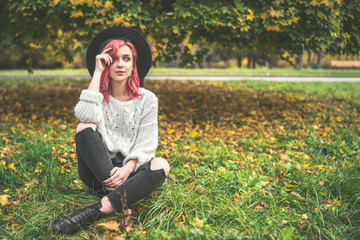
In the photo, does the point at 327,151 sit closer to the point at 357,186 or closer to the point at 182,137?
the point at 357,186

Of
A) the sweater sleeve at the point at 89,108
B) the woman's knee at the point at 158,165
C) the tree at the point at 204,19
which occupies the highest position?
the tree at the point at 204,19

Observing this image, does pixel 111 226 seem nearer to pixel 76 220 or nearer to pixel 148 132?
pixel 76 220

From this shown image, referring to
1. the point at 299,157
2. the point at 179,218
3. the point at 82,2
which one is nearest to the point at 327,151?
the point at 299,157

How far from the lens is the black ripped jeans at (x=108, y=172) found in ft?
6.42

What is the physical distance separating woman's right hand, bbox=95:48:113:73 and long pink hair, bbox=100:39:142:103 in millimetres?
35

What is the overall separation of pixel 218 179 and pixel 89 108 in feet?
4.33

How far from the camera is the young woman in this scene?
1952mm

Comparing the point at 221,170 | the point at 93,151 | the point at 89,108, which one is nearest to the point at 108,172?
the point at 93,151

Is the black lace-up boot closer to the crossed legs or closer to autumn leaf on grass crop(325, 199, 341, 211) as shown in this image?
the crossed legs

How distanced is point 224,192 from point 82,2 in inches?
119

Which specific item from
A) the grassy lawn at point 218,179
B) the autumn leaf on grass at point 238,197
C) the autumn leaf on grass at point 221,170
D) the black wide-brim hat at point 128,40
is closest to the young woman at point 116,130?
the black wide-brim hat at point 128,40

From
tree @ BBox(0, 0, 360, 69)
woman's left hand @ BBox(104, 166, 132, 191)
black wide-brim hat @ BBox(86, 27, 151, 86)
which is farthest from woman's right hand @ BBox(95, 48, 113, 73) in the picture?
tree @ BBox(0, 0, 360, 69)

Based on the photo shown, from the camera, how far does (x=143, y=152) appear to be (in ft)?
6.91

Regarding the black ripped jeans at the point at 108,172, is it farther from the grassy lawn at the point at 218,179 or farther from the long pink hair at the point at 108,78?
the long pink hair at the point at 108,78
